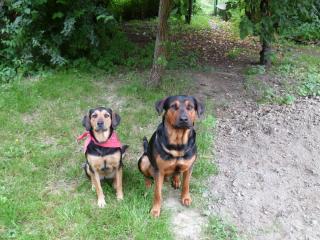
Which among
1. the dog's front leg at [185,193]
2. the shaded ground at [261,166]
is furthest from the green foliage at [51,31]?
the dog's front leg at [185,193]

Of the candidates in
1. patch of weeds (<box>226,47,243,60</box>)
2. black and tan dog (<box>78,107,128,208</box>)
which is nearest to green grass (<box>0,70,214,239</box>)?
black and tan dog (<box>78,107,128,208</box>)

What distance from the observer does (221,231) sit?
4312 millimetres

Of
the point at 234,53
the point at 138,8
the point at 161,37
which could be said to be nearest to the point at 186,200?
the point at 161,37

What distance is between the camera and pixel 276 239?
4230 millimetres

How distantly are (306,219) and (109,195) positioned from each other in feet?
7.52

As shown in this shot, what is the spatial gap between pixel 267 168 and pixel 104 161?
7.25ft

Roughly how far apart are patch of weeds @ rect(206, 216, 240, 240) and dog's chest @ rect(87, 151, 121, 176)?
127cm

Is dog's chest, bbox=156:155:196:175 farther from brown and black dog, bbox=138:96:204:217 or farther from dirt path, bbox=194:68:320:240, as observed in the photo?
dirt path, bbox=194:68:320:240

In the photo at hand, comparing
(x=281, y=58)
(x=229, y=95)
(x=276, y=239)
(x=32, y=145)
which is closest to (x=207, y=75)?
(x=229, y=95)

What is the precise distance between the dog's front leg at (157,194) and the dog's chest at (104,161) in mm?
521

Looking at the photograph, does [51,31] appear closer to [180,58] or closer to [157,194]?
[180,58]

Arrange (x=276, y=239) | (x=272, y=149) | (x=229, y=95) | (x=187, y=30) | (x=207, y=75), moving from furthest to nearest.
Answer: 1. (x=187, y=30)
2. (x=207, y=75)
3. (x=229, y=95)
4. (x=272, y=149)
5. (x=276, y=239)

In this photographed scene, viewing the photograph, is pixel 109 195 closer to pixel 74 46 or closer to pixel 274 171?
pixel 274 171

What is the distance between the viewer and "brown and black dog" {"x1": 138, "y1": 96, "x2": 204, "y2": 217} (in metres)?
4.16
